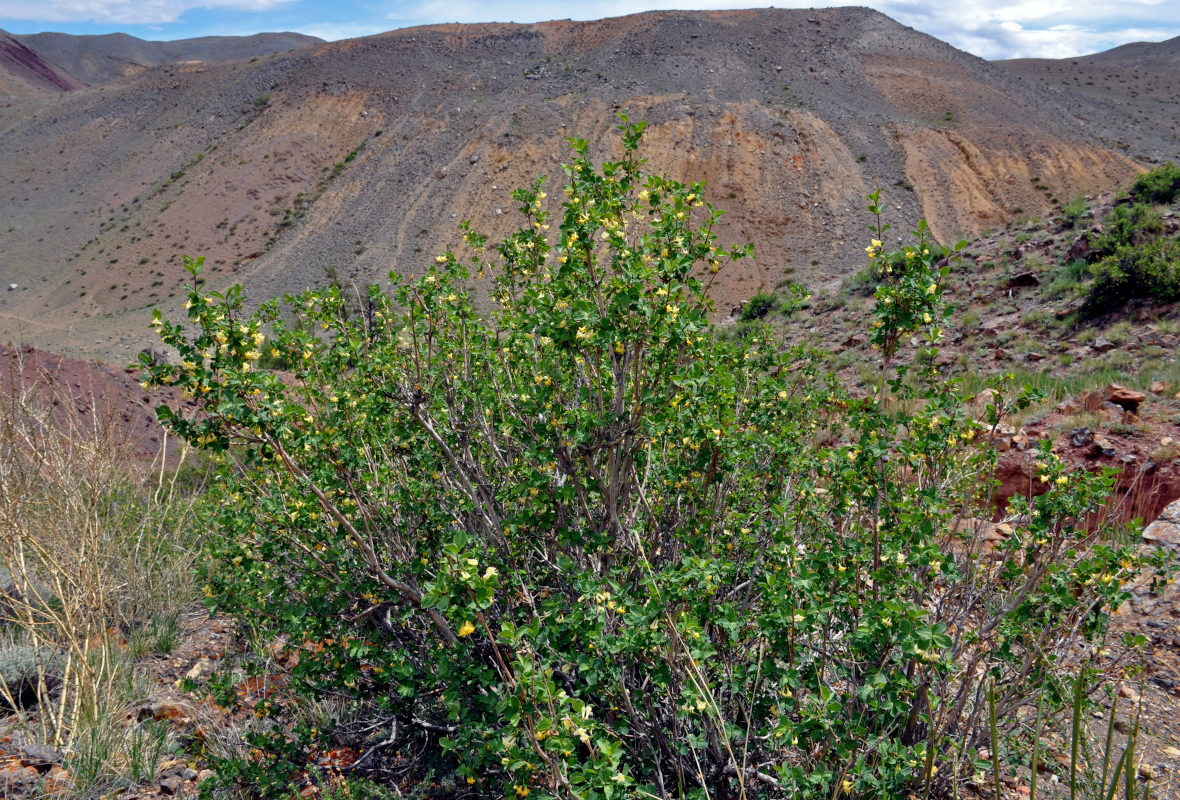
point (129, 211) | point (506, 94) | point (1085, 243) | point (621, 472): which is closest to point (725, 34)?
point (506, 94)

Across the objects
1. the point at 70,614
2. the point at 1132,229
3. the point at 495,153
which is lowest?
the point at 70,614

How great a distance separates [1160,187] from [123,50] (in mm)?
122649

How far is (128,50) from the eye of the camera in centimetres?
9706

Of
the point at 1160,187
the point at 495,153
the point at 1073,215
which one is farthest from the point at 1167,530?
the point at 495,153

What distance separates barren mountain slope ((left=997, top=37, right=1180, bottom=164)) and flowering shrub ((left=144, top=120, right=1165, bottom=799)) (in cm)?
3286

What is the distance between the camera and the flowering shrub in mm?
1990

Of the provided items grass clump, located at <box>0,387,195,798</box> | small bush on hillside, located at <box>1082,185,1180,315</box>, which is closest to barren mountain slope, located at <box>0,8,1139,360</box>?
small bush on hillside, located at <box>1082,185,1180,315</box>

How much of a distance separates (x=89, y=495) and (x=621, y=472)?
2.81 meters

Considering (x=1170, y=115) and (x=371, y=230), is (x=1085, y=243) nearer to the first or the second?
(x=371, y=230)

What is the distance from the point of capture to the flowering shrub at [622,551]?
1990mm

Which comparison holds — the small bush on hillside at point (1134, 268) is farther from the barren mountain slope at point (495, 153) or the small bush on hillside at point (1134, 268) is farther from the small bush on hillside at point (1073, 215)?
the barren mountain slope at point (495, 153)

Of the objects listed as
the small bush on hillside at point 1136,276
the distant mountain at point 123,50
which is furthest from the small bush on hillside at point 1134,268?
the distant mountain at point 123,50

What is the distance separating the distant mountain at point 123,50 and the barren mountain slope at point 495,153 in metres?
59.0

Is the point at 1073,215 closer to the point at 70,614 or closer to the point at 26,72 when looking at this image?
the point at 70,614
